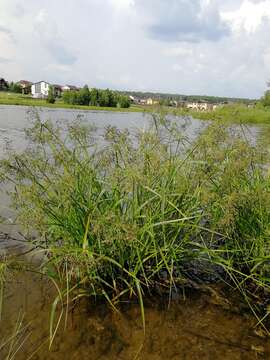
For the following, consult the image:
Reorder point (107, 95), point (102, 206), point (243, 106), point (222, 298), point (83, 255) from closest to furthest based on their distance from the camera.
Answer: point (83, 255)
point (102, 206)
point (222, 298)
point (243, 106)
point (107, 95)

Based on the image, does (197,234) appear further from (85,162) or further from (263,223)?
(85,162)

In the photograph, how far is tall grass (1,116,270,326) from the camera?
10.2 ft

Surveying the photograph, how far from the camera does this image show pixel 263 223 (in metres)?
3.25

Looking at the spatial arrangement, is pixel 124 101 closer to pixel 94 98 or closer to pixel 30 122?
pixel 94 98

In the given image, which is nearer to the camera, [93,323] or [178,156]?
[93,323]

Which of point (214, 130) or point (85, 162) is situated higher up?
point (214, 130)

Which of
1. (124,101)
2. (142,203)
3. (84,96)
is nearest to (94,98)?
(84,96)

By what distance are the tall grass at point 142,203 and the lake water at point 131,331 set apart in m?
0.24

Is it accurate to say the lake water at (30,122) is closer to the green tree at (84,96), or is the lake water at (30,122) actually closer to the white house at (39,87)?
the green tree at (84,96)

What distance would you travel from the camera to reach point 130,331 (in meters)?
3.03

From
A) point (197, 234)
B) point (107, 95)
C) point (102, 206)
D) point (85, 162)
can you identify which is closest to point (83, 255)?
point (102, 206)

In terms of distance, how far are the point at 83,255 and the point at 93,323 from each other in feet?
2.47

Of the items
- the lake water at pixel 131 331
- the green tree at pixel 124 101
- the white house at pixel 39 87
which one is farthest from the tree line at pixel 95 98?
the lake water at pixel 131 331

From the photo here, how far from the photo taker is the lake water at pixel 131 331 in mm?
2787
